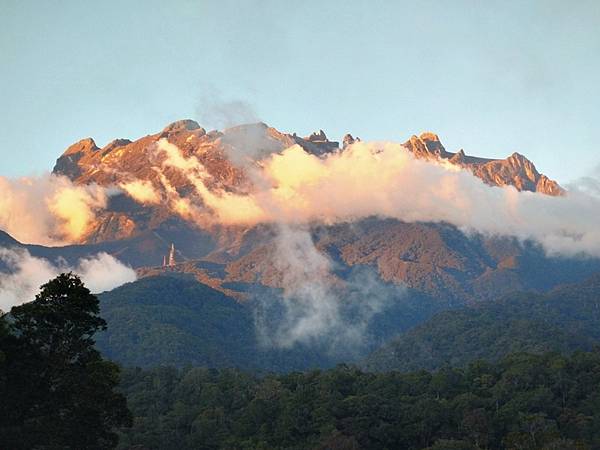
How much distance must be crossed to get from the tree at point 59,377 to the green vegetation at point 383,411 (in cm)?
6035

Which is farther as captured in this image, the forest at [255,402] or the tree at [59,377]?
the forest at [255,402]

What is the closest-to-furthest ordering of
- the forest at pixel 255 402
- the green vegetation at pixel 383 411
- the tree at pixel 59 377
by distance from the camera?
the tree at pixel 59 377 < the forest at pixel 255 402 < the green vegetation at pixel 383 411

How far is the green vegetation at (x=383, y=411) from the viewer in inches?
4705

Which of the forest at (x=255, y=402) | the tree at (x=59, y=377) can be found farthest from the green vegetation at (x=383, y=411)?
the tree at (x=59, y=377)

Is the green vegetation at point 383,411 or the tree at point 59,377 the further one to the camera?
the green vegetation at point 383,411

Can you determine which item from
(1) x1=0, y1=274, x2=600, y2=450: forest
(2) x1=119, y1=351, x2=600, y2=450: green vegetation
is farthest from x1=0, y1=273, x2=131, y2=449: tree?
(2) x1=119, y1=351, x2=600, y2=450: green vegetation

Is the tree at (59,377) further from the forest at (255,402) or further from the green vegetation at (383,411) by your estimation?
the green vegetation at (383,411)

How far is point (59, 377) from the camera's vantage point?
56.9 m

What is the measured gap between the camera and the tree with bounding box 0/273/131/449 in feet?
183

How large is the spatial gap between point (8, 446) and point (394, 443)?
82.4 m

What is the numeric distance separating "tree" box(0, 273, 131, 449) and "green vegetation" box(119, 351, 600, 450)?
198 feet

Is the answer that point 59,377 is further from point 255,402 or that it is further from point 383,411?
point 255,402

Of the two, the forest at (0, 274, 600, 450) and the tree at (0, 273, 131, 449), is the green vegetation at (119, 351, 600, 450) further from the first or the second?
the tree at (0, 273, 131, 449)

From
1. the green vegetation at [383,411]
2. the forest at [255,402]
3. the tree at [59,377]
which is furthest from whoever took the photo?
the green vegetation at [383,411]
